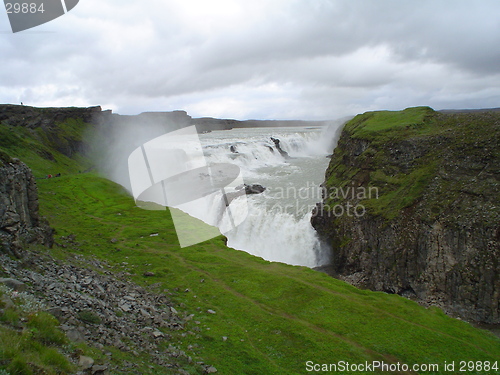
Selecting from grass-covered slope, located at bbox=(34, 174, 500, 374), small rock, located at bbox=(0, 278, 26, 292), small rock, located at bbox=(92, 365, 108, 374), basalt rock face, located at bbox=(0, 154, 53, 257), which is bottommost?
grass-covered slope, located at bbox=(34, 174, 500, 374)

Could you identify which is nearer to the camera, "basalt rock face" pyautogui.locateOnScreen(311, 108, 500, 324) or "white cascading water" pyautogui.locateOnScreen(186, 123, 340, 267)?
"basalt rock face" pyautogui.locateOnScreen(311, 108, 500, 324)

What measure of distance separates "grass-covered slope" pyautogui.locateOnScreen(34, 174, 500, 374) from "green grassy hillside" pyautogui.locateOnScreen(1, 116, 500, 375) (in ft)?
0.18

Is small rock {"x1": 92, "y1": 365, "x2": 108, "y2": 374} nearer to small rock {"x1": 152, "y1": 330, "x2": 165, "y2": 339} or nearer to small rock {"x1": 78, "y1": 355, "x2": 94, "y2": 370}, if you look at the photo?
small rock {"x1": 78, "y1": 355, "x2": 94, "y2": 370}

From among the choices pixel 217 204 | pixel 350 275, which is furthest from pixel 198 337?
pixel 217 204

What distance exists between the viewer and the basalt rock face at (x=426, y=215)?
953 inches

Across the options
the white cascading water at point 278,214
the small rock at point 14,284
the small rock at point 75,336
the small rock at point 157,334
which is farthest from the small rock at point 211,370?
the white cascading water at point 278,214

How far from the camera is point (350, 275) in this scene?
3170cm

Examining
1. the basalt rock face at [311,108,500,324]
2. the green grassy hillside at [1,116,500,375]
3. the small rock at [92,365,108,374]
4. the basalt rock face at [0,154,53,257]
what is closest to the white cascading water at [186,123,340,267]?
the basalt rock face at [311,108,500,324]

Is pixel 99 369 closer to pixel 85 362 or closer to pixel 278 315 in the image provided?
pixel 85 362

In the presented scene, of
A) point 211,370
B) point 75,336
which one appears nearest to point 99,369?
point 75,336

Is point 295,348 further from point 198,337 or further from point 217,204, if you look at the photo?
point 217,204

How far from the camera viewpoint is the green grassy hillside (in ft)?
50.9

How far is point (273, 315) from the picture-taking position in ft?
62.3

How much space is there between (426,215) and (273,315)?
1684 cm
